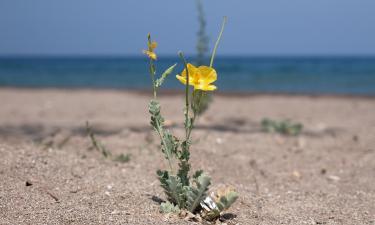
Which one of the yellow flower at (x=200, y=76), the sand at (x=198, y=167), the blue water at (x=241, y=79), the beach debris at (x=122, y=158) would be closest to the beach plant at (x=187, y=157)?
the yellow flower at (x=200, y=76)

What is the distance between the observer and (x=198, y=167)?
411cm

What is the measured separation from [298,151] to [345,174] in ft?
2.97

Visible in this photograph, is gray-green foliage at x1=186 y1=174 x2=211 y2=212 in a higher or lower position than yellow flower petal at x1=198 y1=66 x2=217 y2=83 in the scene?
lower

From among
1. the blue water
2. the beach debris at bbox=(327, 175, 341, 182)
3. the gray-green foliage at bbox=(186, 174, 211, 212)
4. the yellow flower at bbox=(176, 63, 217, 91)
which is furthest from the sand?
the blue water

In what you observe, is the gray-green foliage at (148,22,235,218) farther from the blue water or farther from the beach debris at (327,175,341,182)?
the blue water

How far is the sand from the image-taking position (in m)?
2.78

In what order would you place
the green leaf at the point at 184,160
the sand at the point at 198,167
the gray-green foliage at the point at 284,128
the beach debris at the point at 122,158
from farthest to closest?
the gray-green foliage at the point at 284,128
the beach debris at the point at 122,158
the sand at the point at 198,167
the green leaf at the point at 184,160

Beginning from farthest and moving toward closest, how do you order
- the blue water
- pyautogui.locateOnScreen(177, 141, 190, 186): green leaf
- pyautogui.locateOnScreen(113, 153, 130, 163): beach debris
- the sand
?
the blue water → pyautogui.locateOnScreen(113, 153, 130, 163): beach debris → the sand → pyautogui.locateOnScreen(177, 141, 190, 186): green leaf

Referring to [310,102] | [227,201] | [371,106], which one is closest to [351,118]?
[371,106]

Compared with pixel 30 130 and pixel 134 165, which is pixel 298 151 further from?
pixel 30 130

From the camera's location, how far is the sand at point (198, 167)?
110 inches

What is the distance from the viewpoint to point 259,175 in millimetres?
4172

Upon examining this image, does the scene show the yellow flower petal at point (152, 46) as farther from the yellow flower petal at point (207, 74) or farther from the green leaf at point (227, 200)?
the green leaf at point (227, 200)

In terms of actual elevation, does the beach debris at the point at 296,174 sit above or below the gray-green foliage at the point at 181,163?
below
